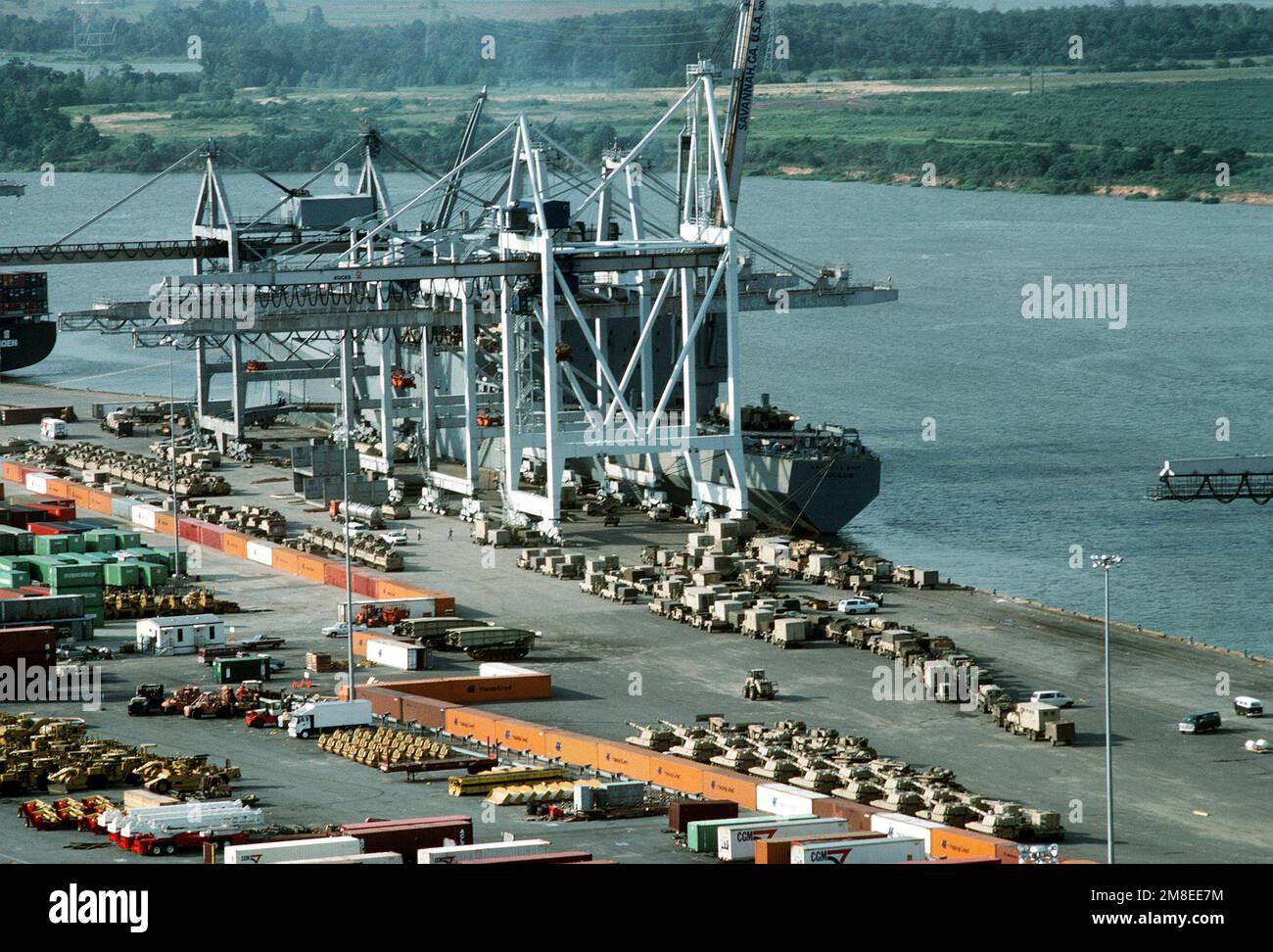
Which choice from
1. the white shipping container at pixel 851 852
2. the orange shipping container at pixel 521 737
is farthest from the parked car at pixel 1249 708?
the white shipping container at pixel 851 852

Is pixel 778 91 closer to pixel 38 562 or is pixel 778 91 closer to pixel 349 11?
pixel 349 11

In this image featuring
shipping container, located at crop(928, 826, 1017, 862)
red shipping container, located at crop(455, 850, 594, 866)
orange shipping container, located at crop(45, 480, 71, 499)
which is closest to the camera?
red shipping container, located at crop(455, 850, 594, 866)

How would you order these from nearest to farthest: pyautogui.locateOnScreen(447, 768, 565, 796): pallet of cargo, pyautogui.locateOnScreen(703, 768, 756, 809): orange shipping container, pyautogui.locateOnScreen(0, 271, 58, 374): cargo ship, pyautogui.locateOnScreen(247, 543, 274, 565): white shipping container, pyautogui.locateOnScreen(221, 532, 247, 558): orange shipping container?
pyautogui.locateOnScreen(703, 768, 756, 809): orange shipping container → pyautogui.locateOnScreen(447, 768, 565, 796): pallet of cargo → pyautogui.locateOnScreen(247, 543, 274, 565): white shipping container → pyautogui.locateOnScreen(221, 532, 247, 558): orange shipping container → pyautogui.locateOnScreen(0, 271, 58, 374): cargo ship

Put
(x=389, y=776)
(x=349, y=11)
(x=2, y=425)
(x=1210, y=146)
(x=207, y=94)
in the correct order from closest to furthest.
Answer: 1. (x=389, y=776)
2. (x=2, y=425)
3. (x=1210, y=146)
4. (x=207, y=94)
5. (x=349, y=11)

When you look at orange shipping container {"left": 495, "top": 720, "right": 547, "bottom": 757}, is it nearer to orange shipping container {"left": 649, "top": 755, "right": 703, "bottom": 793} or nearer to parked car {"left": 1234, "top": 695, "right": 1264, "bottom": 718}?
orange shipping container {"left": 649, "top": 755, "right": 703, "bottom": 793}

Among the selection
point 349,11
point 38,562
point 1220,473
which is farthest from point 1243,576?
point 349,11

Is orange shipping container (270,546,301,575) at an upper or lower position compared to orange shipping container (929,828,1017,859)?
upper

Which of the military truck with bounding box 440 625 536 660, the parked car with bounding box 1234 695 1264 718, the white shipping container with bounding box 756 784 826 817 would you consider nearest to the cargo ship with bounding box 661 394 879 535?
the military truck with bounding box 440 625 536 660

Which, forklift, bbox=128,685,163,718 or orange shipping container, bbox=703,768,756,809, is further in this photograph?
forklift, bbox=128,685,163,718
